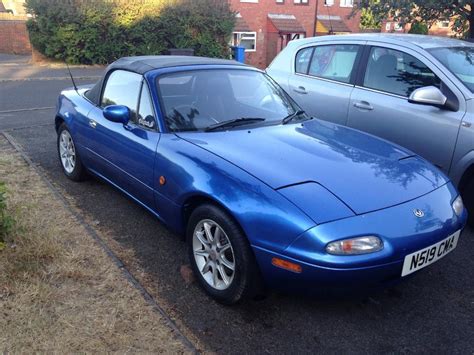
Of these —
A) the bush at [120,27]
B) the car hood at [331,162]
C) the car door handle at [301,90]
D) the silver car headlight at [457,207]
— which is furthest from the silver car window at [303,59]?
the bush at [120,27]

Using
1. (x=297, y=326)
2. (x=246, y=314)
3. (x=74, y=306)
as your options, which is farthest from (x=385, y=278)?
(x=74, y=306)

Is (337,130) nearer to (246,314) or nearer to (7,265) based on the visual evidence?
(246,314)

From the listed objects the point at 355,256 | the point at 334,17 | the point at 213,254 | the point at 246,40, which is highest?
the point at 355,256

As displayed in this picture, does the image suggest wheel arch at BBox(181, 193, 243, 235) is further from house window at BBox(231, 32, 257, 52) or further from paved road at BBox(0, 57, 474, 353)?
house window at BBox(231, 32, 257, 52)

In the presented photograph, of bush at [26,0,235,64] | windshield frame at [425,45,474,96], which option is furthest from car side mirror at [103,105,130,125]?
bush at [26,0,235,64]

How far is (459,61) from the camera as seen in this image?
4.47 metres

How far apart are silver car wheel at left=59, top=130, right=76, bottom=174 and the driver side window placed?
2.77ft

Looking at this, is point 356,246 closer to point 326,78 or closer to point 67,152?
point 326,78

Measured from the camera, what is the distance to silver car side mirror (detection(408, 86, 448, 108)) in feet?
13.1

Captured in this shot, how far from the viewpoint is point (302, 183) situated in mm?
2777

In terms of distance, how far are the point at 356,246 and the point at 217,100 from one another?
6.13ft

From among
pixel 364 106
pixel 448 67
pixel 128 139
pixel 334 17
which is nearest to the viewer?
pixel 128 139

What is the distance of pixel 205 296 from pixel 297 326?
650 millimetres

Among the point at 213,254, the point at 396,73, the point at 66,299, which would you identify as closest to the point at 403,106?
the point at 396,73
